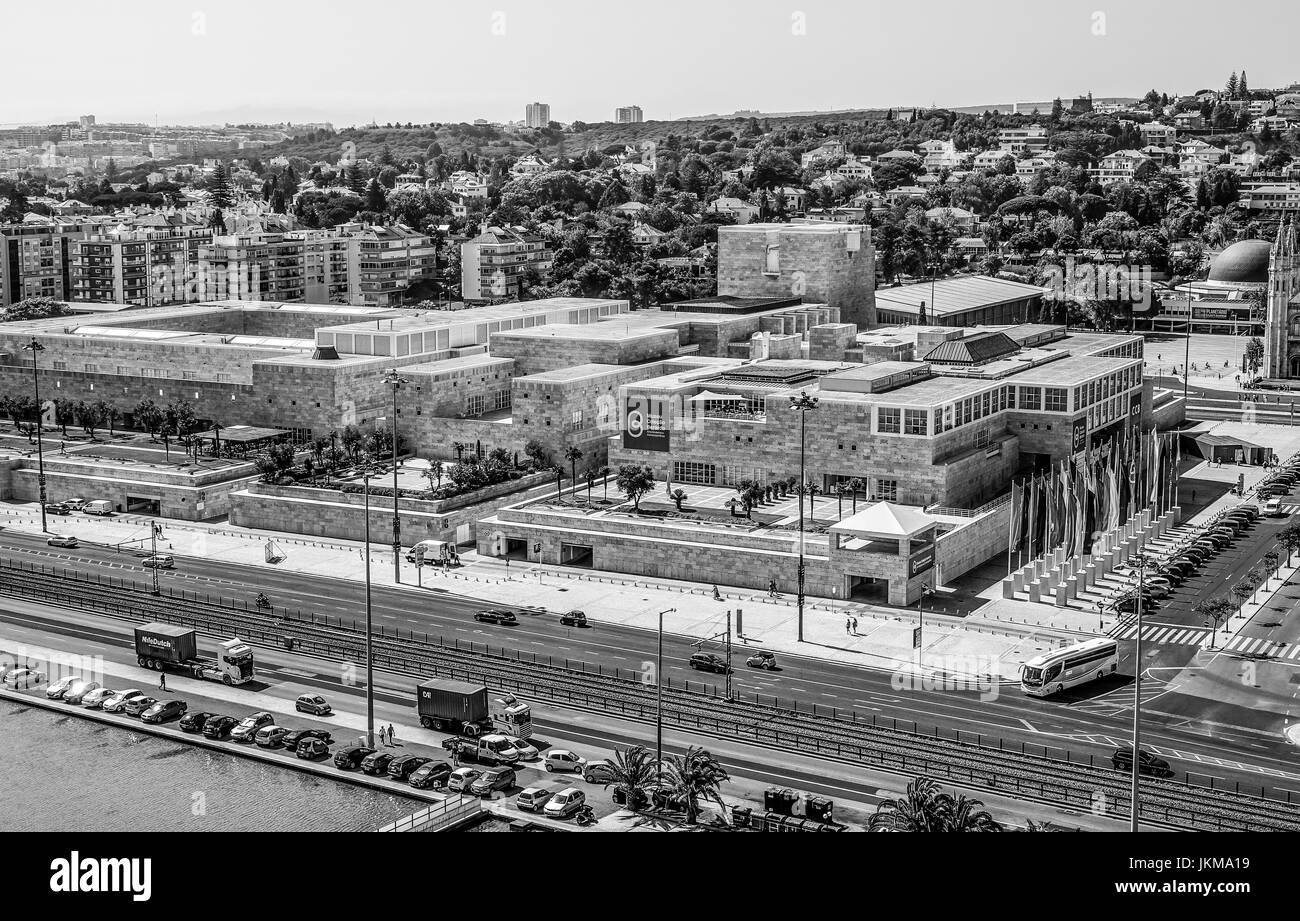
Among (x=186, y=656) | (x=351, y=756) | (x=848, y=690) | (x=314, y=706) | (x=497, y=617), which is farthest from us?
(x=497, y=617)

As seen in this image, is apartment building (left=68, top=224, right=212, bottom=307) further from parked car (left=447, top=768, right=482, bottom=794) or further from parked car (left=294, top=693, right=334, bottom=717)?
parked car (left=447, top=768, right=482, bottom=794)

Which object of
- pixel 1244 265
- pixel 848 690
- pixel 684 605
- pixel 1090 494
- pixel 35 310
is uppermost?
pixel 1244 265

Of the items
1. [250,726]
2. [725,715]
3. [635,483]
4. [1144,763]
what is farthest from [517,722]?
[635,483]

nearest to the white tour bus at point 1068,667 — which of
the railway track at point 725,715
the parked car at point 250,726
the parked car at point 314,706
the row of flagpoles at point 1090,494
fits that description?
the railway track at point 725,715

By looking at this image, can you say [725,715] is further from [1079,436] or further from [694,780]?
[1079,436]

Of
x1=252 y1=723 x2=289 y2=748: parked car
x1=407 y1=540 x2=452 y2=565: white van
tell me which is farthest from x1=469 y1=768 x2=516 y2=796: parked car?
x1=407 y1=540 x2=452 y2=565: white van

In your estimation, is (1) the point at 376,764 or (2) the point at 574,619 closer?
(1) the point at 376,764
